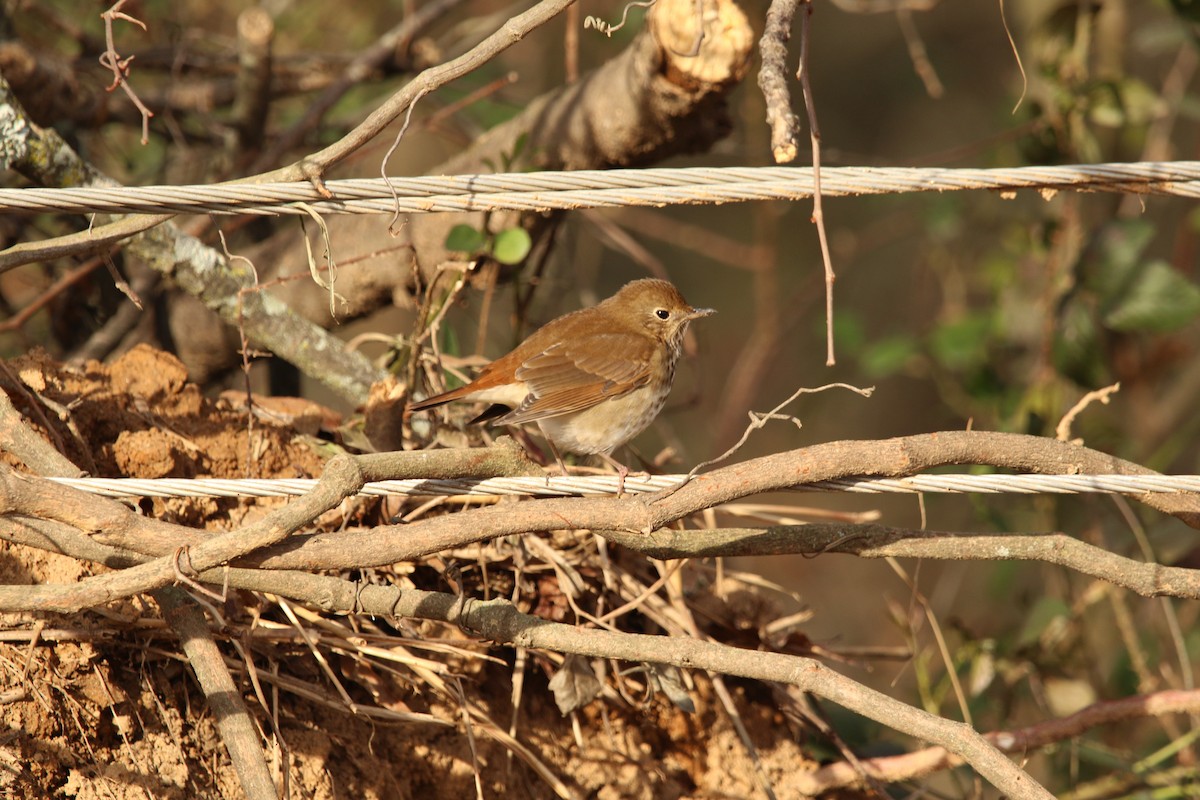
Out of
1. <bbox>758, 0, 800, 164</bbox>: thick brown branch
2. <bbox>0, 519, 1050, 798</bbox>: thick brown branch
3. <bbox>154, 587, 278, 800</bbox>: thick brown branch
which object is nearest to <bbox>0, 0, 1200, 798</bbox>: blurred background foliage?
<bbox>0, 519, 1050, 798</bbox>: thick brown branch

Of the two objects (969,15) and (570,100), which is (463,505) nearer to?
(570,100)

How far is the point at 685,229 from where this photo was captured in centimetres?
909

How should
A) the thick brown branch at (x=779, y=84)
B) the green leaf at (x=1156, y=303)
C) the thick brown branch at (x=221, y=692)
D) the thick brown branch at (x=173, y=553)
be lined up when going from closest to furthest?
the thick brown branch at (x=779, y=84)
the thick brown branch at (x=173, y=553)
the thick brown branch at (x=221, y=692)
the green leaf at (x=1156, y=303)

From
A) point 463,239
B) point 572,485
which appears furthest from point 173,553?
point 463,239

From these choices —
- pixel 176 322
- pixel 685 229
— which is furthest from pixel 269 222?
pixel 685 229

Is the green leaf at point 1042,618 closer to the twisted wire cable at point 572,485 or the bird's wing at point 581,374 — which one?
the bird's wing at point 581,374

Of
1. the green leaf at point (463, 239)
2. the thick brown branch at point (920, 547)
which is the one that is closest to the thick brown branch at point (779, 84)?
the thick brown branch at point (920, 547)

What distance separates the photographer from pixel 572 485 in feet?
8.85

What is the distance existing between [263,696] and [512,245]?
1.79 metres

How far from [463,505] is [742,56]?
177 cm

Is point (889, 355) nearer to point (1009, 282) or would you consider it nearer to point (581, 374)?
point (1009, 282)

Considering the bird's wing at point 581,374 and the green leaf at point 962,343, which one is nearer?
the bird's wing at point 581,374

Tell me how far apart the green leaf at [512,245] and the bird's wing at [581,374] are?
367 mm

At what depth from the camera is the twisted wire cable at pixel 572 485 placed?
253 cm
